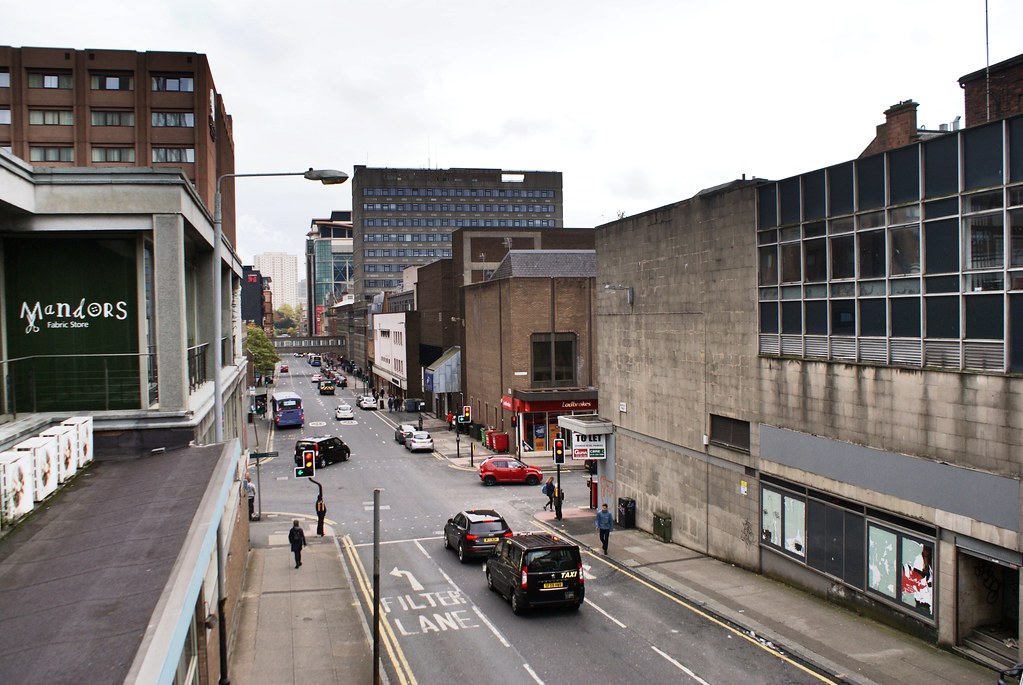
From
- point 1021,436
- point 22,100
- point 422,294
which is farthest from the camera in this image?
point 422,294

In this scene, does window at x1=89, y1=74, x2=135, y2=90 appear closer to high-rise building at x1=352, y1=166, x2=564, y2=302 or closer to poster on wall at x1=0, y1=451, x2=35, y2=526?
poster on wall at x1=0, y1=451, x2=35, y2=526

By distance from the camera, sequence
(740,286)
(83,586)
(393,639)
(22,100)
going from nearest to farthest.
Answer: (83,586) → (393,639) → (740,286) → (22,100)

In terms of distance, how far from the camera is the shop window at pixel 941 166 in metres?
16.2

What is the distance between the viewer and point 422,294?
8269cm

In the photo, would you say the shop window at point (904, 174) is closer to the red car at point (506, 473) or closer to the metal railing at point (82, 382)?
the metal railing at point (82, 382)

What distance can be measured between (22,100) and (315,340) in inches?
4396

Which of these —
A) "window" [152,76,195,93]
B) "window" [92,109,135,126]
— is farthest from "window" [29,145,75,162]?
"window" [152,76,195,93]

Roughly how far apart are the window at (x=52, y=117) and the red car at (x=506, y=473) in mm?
46491

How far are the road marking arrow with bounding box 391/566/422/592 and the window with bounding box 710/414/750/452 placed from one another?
9.64 m

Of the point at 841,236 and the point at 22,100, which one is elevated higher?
the point at 22,100

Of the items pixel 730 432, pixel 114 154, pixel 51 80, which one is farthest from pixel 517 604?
pixel 51 80

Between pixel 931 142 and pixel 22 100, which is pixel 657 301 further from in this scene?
pixel 22 100

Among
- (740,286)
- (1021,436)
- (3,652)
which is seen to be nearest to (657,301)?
(740,286)

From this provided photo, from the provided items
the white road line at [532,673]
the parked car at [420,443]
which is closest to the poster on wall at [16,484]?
the white road line at [532,673]
